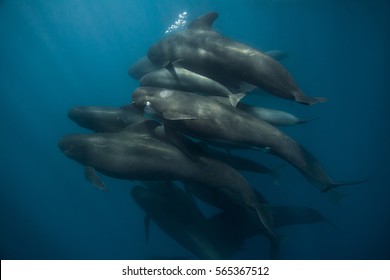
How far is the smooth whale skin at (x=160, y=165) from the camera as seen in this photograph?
26.7ft

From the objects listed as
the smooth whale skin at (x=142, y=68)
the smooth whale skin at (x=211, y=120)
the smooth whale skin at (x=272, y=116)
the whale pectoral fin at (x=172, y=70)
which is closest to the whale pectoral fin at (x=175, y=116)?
the smooth whale skin at (x=211, y=120)

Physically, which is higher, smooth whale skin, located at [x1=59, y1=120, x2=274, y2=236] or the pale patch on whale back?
the pale patch on whale back

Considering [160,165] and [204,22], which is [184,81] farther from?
[160,165]

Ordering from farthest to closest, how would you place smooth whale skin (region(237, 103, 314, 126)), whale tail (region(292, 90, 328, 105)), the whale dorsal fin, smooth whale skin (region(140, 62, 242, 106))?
the whale dorsal fin, smooth whale skin (region(237, 103, 314, 126)), smooth whale skin (region(140, 62, 242, 106)), whale tail (region(292, 90, 328, 105))

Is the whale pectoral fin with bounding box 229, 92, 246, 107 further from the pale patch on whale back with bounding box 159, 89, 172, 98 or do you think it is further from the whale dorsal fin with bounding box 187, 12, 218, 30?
the whale dorsal fin with bounding box 187, 12, 218, 30

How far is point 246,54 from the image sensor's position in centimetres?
841

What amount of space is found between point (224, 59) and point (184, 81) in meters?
1.23

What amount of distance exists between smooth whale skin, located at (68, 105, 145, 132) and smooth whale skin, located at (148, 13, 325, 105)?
6.33 feet

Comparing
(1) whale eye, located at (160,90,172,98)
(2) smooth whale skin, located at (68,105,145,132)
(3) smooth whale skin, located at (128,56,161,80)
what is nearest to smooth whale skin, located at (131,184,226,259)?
(2) smooth whale skin, located at (68,105,145,132)

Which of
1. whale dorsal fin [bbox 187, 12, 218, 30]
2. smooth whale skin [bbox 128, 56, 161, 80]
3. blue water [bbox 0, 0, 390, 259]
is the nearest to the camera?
whale dorsal fin [bbox 187, 12, 218, 30]

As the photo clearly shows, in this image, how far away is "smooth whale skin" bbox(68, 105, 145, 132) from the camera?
945 centimetres

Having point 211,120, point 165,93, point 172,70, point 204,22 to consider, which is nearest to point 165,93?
point 165,93
